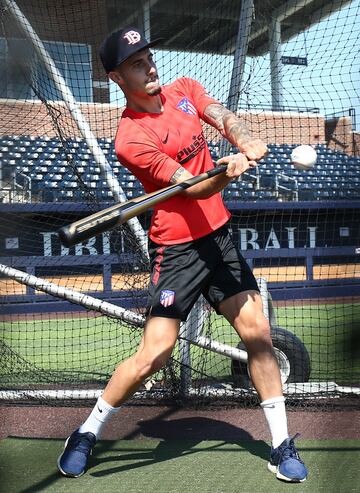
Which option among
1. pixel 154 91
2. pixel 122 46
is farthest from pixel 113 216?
pixel 122 46

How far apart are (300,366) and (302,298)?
4.87 metres

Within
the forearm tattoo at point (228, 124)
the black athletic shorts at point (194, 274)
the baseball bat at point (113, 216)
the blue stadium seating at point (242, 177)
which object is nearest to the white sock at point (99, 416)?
the black athletic shorts at point (194, 274)

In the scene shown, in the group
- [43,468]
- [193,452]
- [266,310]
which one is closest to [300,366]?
[266,310]

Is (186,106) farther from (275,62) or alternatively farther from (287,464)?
(287,464)

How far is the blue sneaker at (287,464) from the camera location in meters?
3.26

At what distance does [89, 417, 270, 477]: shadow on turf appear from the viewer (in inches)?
148

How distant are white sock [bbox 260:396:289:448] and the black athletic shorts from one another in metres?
0.54

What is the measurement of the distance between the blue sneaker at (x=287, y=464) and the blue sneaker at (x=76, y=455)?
896 millimetres

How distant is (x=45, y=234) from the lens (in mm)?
9656

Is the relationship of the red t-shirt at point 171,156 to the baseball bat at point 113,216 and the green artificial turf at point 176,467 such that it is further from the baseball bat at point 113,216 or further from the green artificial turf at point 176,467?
the green artificial turf at point 176,467

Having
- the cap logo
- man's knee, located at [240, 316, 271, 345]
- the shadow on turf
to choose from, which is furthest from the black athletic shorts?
the cap logo

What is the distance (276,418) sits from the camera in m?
3.46

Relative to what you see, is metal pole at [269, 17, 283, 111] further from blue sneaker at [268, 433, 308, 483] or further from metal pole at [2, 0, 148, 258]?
blue sneaker at [268, 433, 308, 483]

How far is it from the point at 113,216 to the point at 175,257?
678 millimetres
